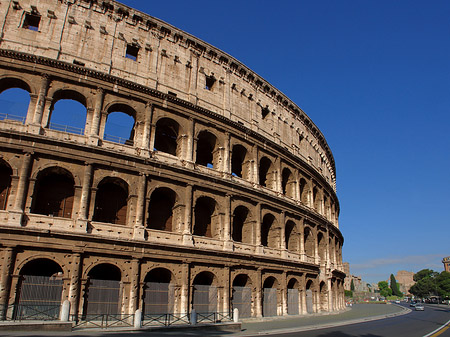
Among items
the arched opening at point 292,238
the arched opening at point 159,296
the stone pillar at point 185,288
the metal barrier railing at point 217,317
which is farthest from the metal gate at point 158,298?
the arched opening at point 292,238

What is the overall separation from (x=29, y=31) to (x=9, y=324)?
14542 millimetres

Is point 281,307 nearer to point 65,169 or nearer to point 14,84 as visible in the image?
point 65,169

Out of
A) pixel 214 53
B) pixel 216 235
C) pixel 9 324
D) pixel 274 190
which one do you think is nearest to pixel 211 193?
pixel 216 235

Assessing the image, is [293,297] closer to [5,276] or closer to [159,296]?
[159,296]

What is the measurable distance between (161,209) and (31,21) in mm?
12645

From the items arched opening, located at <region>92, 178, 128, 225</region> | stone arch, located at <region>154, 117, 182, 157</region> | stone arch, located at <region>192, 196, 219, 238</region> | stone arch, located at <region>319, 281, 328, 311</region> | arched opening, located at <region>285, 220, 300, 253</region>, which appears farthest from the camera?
stone arch, located at <region>319, 281, 328, 311</region>

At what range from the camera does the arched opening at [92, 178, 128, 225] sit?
60.6 feet

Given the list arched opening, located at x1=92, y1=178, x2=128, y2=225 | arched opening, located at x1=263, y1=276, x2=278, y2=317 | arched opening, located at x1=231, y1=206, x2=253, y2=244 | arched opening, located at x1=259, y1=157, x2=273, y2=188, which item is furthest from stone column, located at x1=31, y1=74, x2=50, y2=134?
arched opening, located at x1=263, y1=276, x2=278, y2=317

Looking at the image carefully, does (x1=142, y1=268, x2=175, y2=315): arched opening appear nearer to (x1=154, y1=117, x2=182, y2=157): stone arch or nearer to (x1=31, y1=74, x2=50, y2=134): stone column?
(x1=154, y1=117, x2=182, y2=157): stone arch

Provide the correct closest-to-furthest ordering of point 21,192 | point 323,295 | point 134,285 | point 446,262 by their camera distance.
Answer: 1. point 21,192
2. point 134,285
3. point 323,295
4. point 446,262

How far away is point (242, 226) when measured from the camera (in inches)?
948

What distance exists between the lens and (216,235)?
21.3 meters

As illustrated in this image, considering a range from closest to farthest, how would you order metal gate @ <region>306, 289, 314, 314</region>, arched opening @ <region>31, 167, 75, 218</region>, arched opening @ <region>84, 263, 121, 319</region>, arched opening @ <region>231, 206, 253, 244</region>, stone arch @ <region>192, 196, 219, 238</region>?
arched opening @ <region>84, 263, 121, 319</region>, arched opening @ <region>31, 167, 75, 218</region>, stone arch @ <region>192, 196, 219, 238</region>, arched opening @ <region>231, 206, 253, 244</region>, metal gate @ <region>306, 289, 314, 314</region>

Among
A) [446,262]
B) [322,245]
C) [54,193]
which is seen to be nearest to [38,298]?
[54,193]
